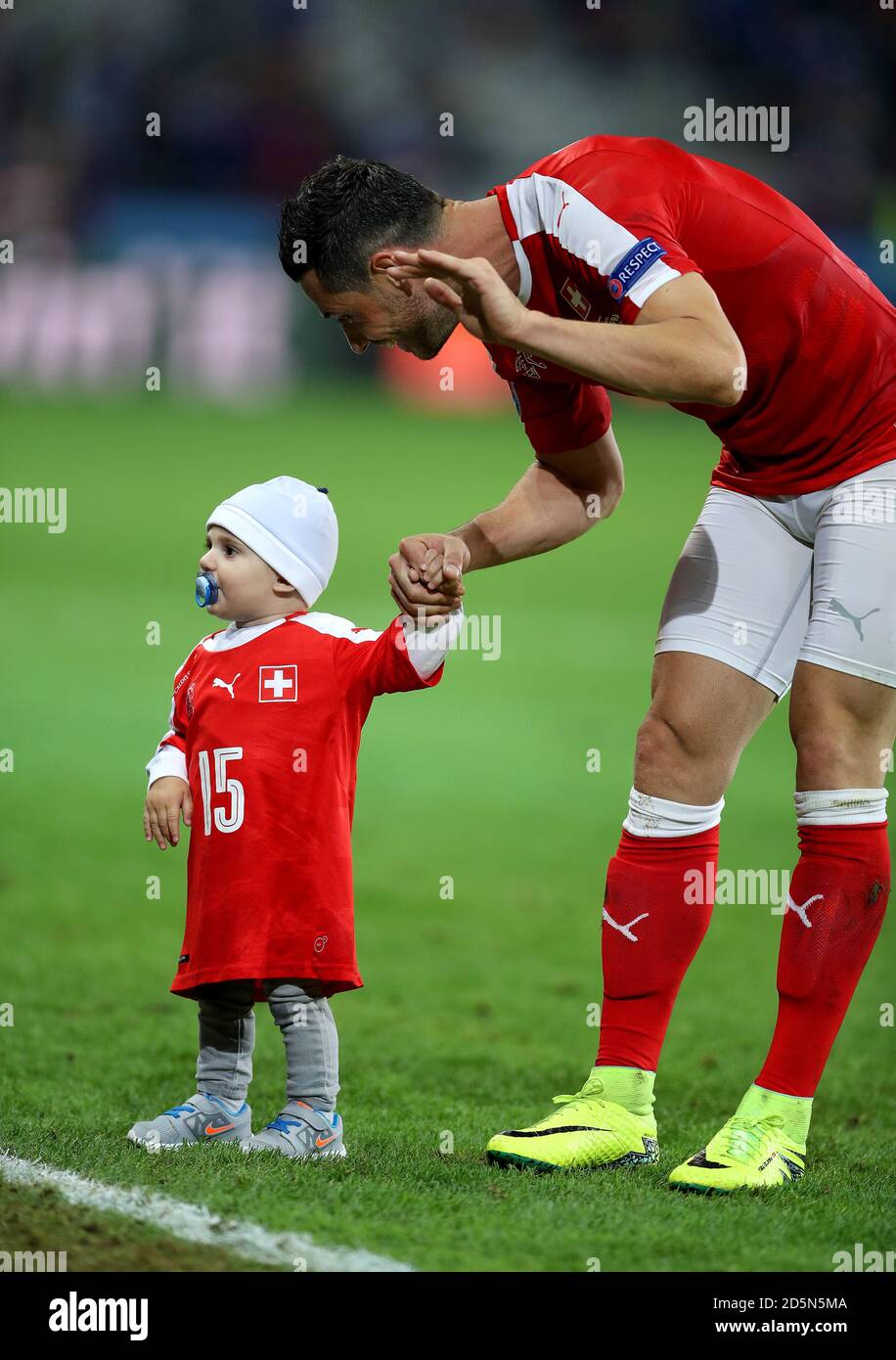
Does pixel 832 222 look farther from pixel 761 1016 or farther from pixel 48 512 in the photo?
pixel 761 1016

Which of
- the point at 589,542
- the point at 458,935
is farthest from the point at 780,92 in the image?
the point at 458,935

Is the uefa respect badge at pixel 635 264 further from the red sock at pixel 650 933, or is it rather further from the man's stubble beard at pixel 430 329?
the red sock at pixel 650 933

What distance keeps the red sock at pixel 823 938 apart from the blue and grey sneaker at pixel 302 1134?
865 mm

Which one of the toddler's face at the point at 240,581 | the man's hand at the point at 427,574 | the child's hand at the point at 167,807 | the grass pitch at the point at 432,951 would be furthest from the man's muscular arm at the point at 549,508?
the grass pitch at the point at 432,951

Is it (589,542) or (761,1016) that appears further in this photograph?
(589,542)

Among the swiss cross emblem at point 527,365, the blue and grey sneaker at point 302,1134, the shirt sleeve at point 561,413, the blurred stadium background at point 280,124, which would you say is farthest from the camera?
the blurred stadium background at point 280,124

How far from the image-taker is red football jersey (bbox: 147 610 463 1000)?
3250 mm

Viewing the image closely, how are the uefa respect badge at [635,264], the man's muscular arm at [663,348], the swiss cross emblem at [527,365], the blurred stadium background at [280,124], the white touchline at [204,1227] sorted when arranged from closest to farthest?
the white touchline at [204,1227] → the man's muscular arm at [663,348] → the uefa respect badge at [635,264] → the swiss cross emblem at [527,365] → the blurred stadium background at [280,124]

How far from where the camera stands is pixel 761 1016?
5.01 meters

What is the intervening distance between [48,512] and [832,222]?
14.1m

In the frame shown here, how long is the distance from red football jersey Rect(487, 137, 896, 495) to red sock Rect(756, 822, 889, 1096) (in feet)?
2.33

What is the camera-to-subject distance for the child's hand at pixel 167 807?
3.32m

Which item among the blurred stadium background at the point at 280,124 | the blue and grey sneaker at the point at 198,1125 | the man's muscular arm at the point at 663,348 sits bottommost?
the blue and grey sneaker at the point at 198,1125

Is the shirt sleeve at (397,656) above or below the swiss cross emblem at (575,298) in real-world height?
below
